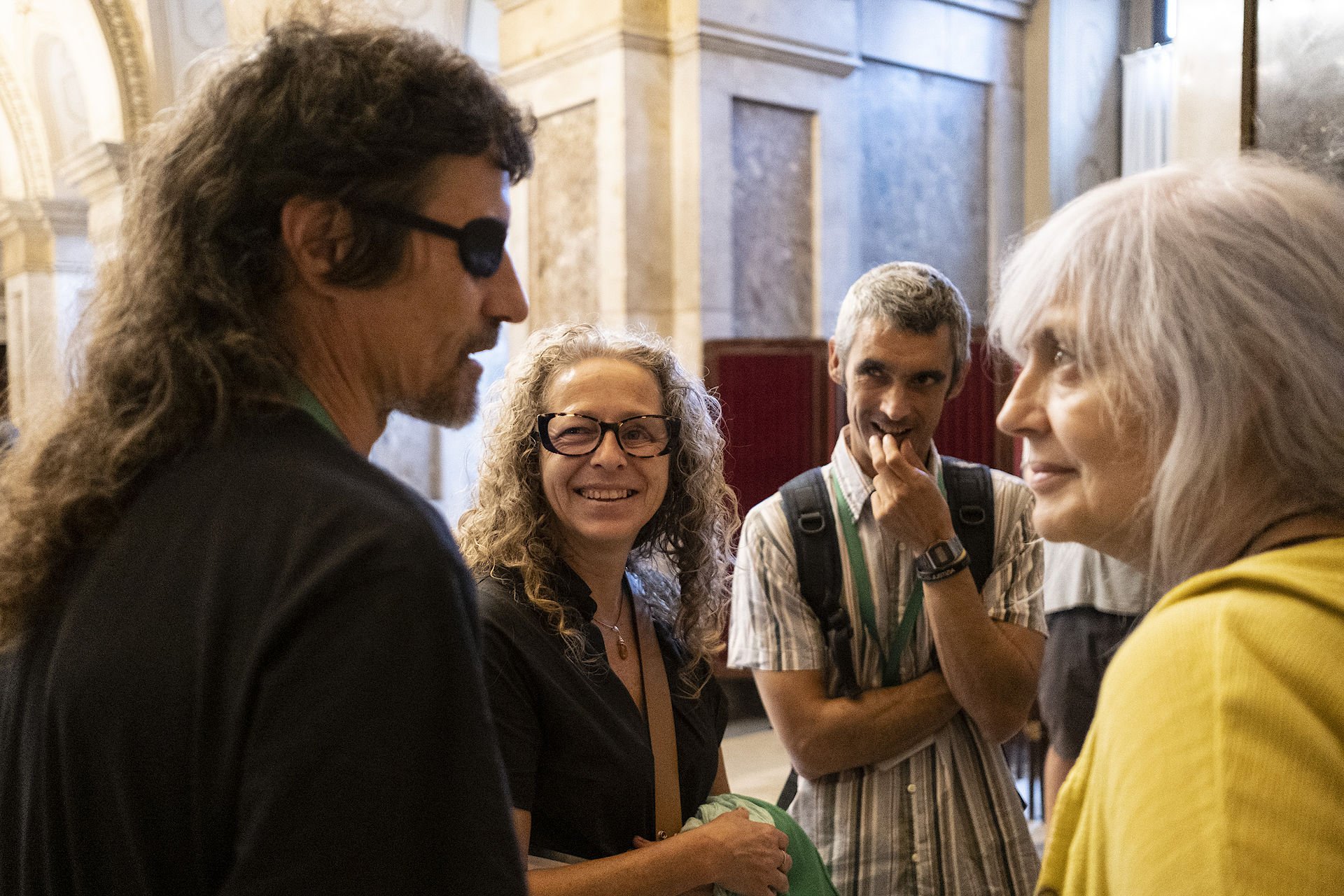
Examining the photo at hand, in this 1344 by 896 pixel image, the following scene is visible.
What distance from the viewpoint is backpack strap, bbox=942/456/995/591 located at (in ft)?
7.80

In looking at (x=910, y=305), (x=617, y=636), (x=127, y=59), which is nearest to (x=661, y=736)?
(x=617, y=636)

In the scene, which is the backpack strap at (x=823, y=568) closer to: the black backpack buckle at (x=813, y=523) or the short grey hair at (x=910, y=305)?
the black backpack buckle at (x=813, y=523)

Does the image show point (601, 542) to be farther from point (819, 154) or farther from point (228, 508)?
point (819, 154)

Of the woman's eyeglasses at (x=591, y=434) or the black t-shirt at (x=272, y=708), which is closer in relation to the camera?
the black t-shirt at (x=272, y=708)

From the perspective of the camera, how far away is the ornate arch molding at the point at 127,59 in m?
8.30

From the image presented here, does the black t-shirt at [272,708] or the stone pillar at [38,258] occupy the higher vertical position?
the stone pillar at [38,258]

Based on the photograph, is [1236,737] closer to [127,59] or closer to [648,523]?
[648,523]

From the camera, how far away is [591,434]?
2117 millimetres

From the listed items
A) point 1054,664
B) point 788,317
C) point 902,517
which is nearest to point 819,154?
point 788,317

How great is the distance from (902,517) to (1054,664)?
216 centimetres

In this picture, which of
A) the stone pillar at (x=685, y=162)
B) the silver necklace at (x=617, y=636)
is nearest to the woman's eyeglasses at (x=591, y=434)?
the silver necklace at (x=617, y=636)

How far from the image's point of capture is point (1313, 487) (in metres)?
1.09

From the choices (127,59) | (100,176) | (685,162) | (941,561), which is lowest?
(941,561)

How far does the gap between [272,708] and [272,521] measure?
0.51 ft
